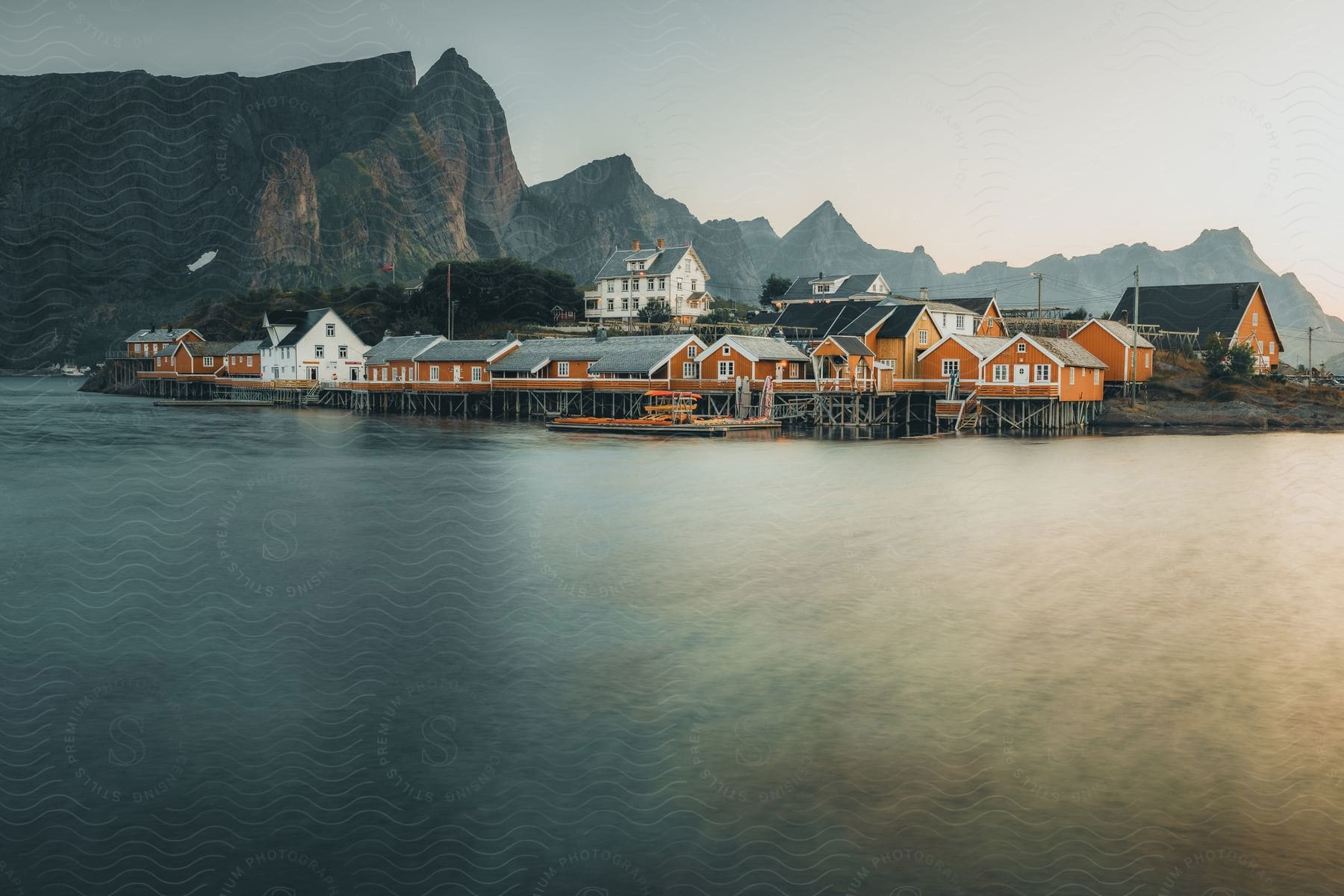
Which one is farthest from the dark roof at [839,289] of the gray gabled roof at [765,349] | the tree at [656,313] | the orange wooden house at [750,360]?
the orange wooden house at [750,360]

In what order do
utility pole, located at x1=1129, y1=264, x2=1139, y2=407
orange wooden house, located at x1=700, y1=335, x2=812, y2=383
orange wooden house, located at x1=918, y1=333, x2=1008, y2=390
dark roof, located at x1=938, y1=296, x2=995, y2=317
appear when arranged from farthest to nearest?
dark roof, located at x1=938, y1=296, x2=995, y2=317
utility pole, located at x1=1129, y1=264, x2=1139, y2=407
orange wooden house, located at x1=918, y1=333, x2=1008, y2=390
orange wooden house, located at x1=700, y1=335, x2=812, y2=383

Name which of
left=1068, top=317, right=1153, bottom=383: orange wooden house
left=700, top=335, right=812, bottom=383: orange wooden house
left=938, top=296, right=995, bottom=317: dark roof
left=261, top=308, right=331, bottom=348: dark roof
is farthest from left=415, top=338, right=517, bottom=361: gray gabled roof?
left=1068, top=317, right=1153, bottom=383: orange wooden house

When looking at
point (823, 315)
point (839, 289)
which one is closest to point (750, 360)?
point (823, 315)

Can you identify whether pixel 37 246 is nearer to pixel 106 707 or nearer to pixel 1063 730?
pixel 106 707

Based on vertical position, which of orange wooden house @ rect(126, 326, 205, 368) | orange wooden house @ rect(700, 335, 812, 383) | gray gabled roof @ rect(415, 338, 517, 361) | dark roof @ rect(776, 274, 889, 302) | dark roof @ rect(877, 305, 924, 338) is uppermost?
dark roof @ rect(776, 274, 889, 302)

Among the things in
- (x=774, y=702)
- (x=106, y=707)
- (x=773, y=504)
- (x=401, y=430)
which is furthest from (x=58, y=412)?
(x=774, y=702)

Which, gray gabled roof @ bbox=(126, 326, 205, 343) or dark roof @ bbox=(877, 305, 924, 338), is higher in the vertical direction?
gray gabled roof @ bbox=(126, 326, 205, 343)

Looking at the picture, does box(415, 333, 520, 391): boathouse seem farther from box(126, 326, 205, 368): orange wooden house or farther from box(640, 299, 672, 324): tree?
box(126, 326, 205, 368): orange wooden house

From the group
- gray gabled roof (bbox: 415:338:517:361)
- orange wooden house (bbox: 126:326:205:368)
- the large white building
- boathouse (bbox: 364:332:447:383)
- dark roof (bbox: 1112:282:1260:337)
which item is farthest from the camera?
orange wooden house (bbox: 126:326:205:368)
